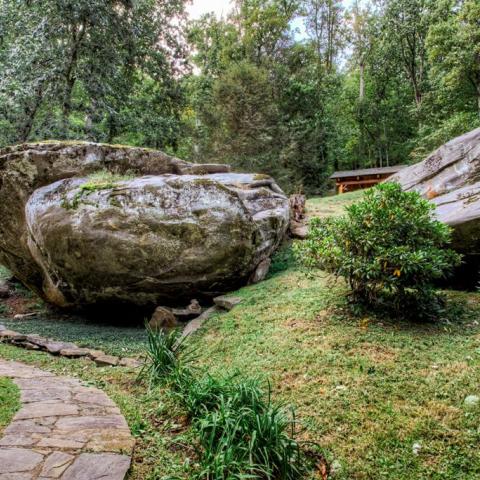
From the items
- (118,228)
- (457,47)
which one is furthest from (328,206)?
(457,47)

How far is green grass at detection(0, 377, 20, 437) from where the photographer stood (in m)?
2.60

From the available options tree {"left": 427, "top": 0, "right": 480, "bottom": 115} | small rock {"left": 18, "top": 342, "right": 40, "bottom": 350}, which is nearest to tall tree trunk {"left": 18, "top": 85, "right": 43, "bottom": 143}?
small rock {"left": 18, "top": 342, "right": 40, "bottom": 350}

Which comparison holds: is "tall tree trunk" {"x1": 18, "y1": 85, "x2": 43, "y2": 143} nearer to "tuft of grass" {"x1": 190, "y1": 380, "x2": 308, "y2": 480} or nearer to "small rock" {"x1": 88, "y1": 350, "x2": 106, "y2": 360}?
"small rock" {"x1": 88, "y1": 350, "x2": 106, "y2": 360}

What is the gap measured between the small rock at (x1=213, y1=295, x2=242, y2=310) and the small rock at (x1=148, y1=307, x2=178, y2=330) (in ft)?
2.45

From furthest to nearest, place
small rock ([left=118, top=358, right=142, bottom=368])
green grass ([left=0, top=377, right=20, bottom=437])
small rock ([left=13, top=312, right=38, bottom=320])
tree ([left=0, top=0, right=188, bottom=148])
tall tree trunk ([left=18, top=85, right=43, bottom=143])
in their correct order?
1. tall tree trunk ([left=18, top=85, right=43, bottom=143])
2. tree ([left=0, top=0, right=188, bottom=148])
3. small rock ([left=13, top=312, right=38, bottom=320])
4. small rock ([left=118, top=358, right=142, bottom=368])
5. green grass ([left=0, top=377, right=20, bottom=437])

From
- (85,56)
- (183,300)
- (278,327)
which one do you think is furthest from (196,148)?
(278,327)

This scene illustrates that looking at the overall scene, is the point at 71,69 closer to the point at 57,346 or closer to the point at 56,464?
the point at 57,346

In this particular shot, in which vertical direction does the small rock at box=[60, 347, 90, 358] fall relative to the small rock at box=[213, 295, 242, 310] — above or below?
below

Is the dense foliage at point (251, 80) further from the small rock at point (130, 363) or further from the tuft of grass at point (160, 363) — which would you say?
the tuft of grass at point (160, 363)

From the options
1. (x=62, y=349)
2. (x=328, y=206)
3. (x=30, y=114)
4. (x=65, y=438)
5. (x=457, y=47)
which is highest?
(x=457, y=47)

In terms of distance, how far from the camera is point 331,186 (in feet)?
65.3

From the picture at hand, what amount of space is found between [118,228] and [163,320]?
1.65m

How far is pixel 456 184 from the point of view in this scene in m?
6.31

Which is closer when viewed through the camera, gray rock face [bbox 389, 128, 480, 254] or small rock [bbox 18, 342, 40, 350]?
gray rock face [bbox 389, 128, 480, 254]
